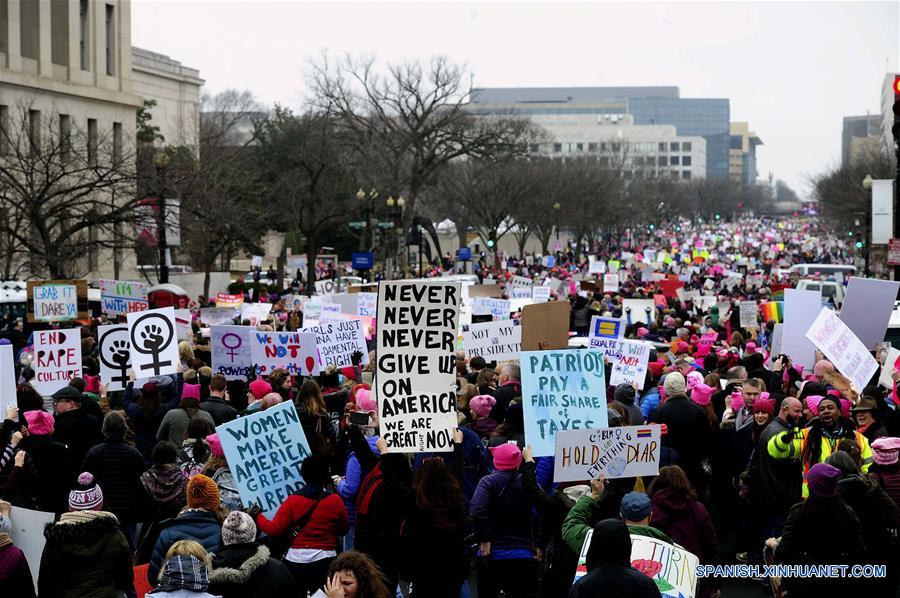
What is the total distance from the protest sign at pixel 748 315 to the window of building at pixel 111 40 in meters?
42.2

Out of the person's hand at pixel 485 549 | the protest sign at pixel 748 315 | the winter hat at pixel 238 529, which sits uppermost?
the protest sign at pixel 748 315

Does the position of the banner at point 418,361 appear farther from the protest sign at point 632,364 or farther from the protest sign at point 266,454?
the protest sign at point 632,364

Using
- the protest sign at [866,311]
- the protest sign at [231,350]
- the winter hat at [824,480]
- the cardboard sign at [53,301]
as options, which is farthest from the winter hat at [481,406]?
the cardboard sign at [53,301]

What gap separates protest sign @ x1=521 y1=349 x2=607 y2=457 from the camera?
Result: 9602 mm

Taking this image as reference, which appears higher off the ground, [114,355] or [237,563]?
[114,355]

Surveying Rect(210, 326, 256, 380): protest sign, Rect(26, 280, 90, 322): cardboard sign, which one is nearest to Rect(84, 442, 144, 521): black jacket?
Rect(210, 326, 256, 380): protest sign

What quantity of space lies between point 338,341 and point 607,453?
26.0ft

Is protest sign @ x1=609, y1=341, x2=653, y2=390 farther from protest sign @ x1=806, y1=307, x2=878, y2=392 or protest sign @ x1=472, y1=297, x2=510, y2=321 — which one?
protest sign @ x1=472, y1=297, x2=510, y2=321

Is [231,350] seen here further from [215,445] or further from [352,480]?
[352,480]

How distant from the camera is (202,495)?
7.90 meters

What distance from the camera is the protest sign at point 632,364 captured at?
14695mm

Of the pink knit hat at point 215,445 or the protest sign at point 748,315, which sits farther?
the protest sign at point 748,315

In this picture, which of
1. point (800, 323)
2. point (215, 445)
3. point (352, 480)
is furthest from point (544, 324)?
point (352, 480)

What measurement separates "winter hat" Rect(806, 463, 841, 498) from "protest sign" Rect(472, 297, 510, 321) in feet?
55.9
